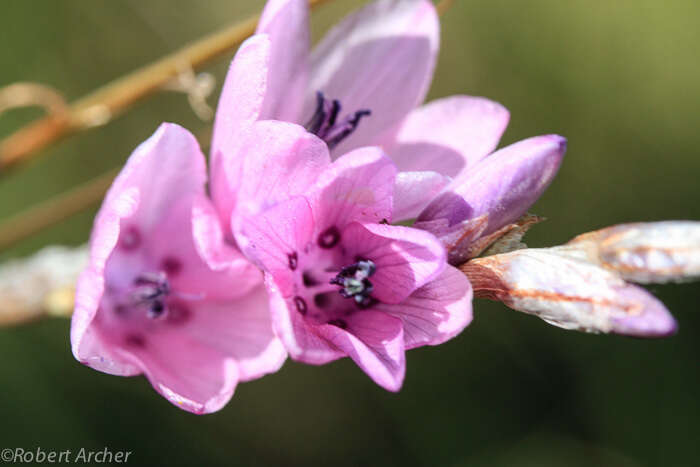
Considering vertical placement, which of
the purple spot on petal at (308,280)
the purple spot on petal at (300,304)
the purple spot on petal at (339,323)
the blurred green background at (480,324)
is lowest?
the blurred green background at (480,324)

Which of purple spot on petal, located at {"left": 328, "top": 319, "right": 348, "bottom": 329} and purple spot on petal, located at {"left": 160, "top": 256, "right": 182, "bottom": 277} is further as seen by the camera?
purple spot on petal, located at {"left": 160, "top": 256, "right": 182, "bottom": 277}

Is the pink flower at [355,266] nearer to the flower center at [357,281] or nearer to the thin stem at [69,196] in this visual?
the flower center at [357,281]

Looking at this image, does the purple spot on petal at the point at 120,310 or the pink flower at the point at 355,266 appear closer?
the pink flower at the point at 355,266

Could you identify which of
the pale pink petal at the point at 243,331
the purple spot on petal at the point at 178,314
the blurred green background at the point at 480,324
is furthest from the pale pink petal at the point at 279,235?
the blurred green background at the point at 480,324

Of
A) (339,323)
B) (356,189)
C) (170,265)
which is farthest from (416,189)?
(170,265)

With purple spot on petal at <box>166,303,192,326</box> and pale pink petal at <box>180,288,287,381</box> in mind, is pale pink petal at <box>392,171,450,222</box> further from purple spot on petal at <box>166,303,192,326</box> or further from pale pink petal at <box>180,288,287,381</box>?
purple spot on petal at <box>166,303,192,326</box>

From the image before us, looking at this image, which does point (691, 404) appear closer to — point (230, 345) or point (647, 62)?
point (647, 62)

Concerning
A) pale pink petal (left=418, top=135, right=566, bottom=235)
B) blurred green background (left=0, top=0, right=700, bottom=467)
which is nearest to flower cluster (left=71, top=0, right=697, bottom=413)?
pale pink petal (left=418, top=135, right=566, bottom=235)

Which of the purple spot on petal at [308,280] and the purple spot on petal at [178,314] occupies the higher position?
the purple spot on petal at [308,280]
